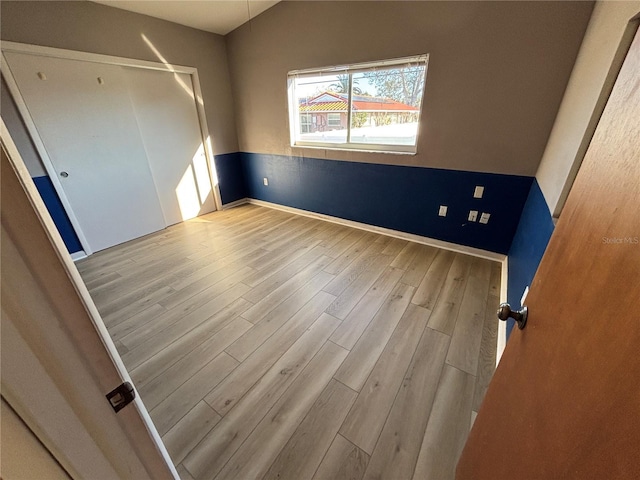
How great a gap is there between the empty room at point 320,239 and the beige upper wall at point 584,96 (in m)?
0.02

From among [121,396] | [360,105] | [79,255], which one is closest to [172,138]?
[79,255]

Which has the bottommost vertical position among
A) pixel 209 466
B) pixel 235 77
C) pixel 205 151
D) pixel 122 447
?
pixel 209 466

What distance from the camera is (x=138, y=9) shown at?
8.84 feet

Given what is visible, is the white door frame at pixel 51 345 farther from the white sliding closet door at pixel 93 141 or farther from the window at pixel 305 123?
the window at pixel 305 123

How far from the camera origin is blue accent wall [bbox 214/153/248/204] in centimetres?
413

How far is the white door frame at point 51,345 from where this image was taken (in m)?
0.33

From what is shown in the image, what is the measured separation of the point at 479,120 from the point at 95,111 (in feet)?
12.8

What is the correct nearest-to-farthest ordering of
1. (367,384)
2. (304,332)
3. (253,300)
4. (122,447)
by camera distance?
(122,447) < (367,384) < (304,332) < (253,300)

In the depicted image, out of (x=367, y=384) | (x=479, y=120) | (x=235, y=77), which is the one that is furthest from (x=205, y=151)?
(x=367, y=384)

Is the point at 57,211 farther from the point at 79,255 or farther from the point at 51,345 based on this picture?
the point at 51,345

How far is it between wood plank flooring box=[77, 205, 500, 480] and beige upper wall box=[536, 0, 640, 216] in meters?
1.02

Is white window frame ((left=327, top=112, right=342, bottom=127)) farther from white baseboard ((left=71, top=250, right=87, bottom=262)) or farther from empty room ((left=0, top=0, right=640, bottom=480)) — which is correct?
white baseboard ((left=71, top=250, right=87, bottom=262))

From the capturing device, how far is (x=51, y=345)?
0.38 m

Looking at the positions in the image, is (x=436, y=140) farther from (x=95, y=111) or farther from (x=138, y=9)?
(x=95, y=111)
